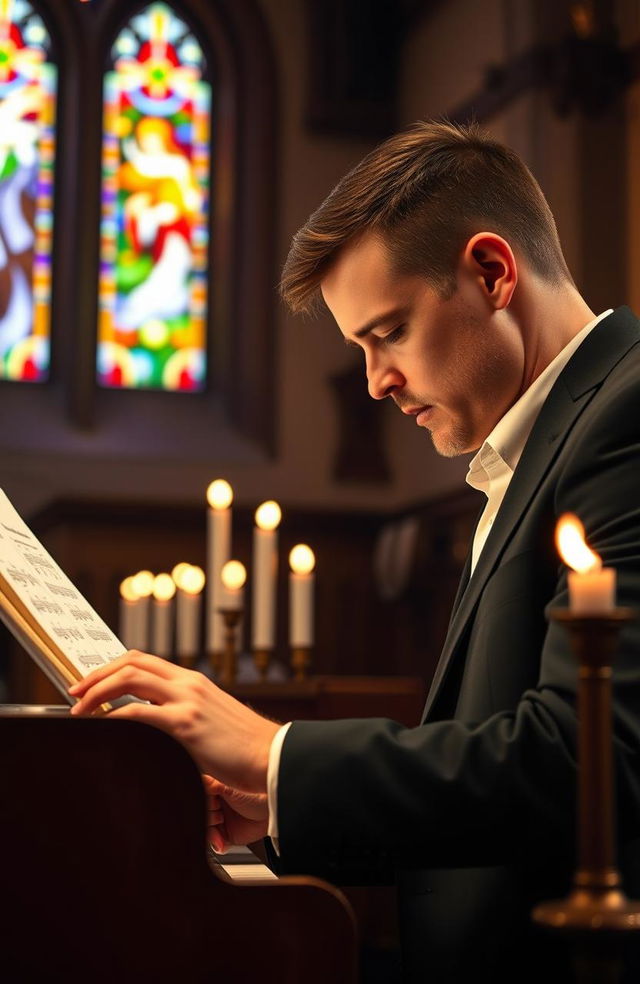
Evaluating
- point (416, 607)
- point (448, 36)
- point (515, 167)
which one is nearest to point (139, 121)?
point (448, 36)

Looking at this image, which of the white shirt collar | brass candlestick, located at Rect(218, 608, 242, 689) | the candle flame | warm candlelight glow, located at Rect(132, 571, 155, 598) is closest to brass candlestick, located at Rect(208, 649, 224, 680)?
brass candlestick, located at Rect(218, 608, 242, 689)

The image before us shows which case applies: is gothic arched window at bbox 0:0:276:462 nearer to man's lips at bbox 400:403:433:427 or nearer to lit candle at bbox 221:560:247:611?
lit candle at bbox 221:560:247:611

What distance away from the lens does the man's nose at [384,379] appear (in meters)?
2.08

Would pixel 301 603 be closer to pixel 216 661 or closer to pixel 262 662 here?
pixel 262 662

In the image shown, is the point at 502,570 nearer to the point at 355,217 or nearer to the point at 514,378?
the point at 514,378

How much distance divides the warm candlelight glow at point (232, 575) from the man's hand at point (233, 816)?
261 cm

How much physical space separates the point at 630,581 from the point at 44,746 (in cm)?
64

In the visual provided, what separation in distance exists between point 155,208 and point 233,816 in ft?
26.8

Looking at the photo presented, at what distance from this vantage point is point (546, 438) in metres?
1.94

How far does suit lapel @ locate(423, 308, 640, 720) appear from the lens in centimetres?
189

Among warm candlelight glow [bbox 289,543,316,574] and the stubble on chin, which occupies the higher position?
the stubble on chin

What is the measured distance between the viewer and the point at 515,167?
2188 millimetres

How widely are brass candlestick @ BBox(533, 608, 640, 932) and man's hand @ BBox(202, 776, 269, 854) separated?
36.6 inches

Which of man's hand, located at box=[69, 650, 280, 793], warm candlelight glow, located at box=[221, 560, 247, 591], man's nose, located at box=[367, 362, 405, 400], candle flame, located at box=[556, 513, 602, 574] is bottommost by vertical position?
warm candlelight glow, located at box=[221, 560, 247, 591]
